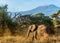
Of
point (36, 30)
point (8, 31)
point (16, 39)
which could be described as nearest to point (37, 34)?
point (36, 30)

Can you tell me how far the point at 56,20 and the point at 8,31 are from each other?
24.9 metres

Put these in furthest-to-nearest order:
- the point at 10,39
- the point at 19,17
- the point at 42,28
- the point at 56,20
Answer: the point at 56,20 → the point at 19,17 → the point at 42,28 → the point at 10,39

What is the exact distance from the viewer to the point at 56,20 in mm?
49906

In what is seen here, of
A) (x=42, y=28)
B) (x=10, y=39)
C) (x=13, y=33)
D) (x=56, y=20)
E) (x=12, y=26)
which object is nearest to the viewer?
(x=10, y=39)

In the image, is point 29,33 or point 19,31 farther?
point 19,31

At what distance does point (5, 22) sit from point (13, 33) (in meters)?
2.05

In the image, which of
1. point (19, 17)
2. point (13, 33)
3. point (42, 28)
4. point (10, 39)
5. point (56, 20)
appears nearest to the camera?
point (10, 39)

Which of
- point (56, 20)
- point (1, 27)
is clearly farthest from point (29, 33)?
point (56, 20)

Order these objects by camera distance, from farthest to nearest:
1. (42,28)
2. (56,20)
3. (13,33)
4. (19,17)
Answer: (56,20), (19,17), (13,33), (42,28)

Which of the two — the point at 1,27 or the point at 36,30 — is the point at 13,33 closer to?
the point at 1,27

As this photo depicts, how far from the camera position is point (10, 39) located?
21000 millimetres

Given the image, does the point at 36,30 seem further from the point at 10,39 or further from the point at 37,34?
the point at 10,39

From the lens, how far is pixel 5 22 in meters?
27.4

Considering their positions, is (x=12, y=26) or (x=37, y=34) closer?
(x=37, y=34)
